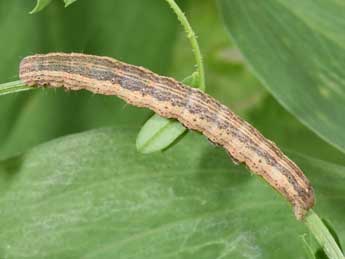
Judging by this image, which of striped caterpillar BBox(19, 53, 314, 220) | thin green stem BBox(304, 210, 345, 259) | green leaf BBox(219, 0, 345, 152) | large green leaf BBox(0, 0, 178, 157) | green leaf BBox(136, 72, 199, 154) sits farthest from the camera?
large green leaf BBox(0, 0, 178, 157)

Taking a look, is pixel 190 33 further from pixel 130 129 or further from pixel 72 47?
pixel 72 47

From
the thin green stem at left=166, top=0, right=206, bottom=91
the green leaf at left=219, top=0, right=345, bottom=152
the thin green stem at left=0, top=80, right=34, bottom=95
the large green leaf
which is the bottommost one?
the large green leaf

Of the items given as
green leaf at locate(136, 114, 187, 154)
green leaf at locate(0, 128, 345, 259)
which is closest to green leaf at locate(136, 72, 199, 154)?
green leaf at locate(136, 114, 187, 154)

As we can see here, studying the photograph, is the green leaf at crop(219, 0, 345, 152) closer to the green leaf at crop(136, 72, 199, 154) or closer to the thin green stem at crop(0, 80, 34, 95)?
the green leaf at crop(136, 72, 199, 154)

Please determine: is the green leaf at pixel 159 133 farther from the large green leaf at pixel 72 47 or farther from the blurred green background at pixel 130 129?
the large green leaf at pixel 72 47

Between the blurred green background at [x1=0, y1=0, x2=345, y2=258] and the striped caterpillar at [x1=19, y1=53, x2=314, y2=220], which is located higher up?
the striped caterpillar at [x1=19, y1=53, x2=314, y2=220]

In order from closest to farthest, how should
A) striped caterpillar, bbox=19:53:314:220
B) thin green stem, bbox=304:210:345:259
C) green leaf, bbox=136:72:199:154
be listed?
thin green stem, bbox=304:210:345:259 → green leaf, bbox=136:72:199:154 → striped caterpillar, bbox=19:53:314:220

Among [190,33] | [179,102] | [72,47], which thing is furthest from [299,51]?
[72,47]
